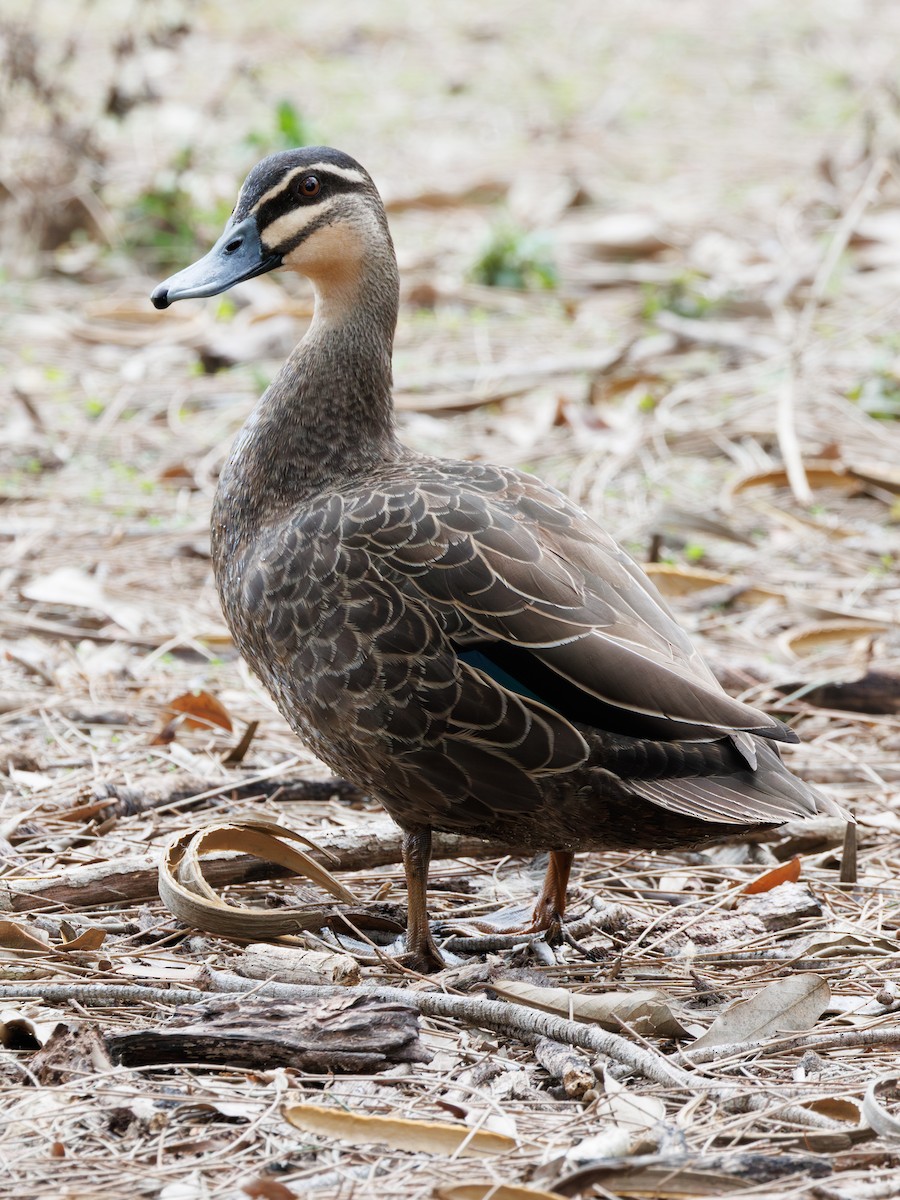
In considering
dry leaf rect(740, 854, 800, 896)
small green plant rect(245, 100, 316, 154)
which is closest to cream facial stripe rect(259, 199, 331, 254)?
dry leaf rect(740, 854, 800, 896)

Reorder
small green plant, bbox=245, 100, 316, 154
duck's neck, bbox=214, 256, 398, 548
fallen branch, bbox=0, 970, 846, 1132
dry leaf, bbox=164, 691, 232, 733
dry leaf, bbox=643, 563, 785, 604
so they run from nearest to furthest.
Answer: fallen branch, bbox=0, 970, 846, 1132
duck's neck, bbox=214, 256, 398, 548
dry leaf, bbox=164, 691, 232, 733
dry leaf, bbox=643, 563, 785, 604
small green plant, bbox=245, 100, 316, 154

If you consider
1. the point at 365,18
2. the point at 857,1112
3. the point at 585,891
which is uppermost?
the point at 365,18

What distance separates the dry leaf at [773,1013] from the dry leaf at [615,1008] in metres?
0.08

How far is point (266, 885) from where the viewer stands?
353cm

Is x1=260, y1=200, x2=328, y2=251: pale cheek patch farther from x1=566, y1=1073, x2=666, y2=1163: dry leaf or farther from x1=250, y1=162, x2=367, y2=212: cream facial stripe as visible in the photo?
x1=566, y1=1073, x2=666, y2=1163: dry leaf

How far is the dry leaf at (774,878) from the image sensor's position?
3.61 metres

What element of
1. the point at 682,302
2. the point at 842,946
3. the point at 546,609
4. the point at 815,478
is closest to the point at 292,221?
the point at 546,609

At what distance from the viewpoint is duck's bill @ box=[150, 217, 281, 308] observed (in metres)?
3.78

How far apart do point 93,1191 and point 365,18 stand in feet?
39.8

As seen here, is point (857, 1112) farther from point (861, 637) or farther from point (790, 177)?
point (790, 177)

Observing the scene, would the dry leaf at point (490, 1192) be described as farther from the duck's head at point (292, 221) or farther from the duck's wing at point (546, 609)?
the duck's head at point (292, 221)

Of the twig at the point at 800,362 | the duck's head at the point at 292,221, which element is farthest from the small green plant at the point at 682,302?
the duck's head at the point at 292,221

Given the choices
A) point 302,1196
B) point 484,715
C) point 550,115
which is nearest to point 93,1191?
point 302,1196

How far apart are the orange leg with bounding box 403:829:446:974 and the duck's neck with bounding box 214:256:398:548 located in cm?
87
